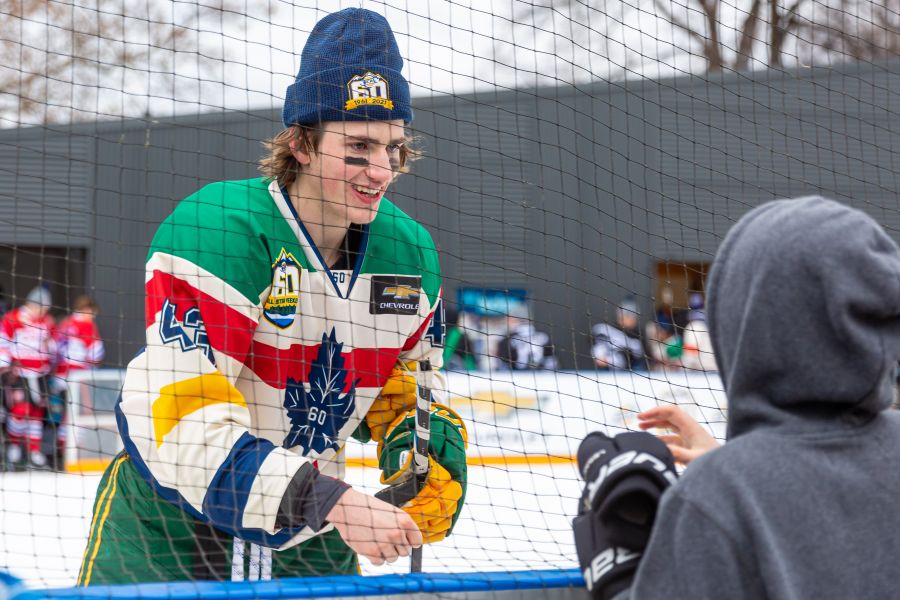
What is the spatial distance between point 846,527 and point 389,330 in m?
1.18

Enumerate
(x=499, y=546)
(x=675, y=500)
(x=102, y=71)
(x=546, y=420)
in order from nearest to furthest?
(x=675, y=500) < (x=102, y=71) < (x=499, y=546) < (x=546, y=420)

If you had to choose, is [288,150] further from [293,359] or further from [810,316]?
[810,316]

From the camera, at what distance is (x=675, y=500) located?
1.01 metres

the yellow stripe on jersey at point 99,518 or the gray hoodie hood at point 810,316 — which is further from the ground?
the gray hoodie hood at point 810,316

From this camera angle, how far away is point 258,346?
1.90 metres

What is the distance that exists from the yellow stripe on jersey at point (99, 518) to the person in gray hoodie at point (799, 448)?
47.0 inches

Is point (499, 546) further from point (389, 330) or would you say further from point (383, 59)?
point (383, 59)

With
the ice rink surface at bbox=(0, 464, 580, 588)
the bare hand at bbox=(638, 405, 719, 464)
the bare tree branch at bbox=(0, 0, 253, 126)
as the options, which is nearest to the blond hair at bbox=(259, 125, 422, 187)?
the bare tree branch at bbox=(0, 0, 253, 126)

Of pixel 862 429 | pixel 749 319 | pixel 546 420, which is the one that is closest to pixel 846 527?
pixel 862 429

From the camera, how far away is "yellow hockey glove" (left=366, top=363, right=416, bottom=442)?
2166mm

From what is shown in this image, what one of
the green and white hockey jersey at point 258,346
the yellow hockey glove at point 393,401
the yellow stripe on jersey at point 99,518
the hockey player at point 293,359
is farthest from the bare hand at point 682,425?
the yellow stripe on jersey at point 99,518

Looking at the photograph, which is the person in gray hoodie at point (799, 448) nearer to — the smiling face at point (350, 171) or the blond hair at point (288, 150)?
the smiling face at point (350, 171)

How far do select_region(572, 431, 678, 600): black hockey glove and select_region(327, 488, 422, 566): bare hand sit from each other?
0.55 meters

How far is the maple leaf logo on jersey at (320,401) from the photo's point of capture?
6.51ft
